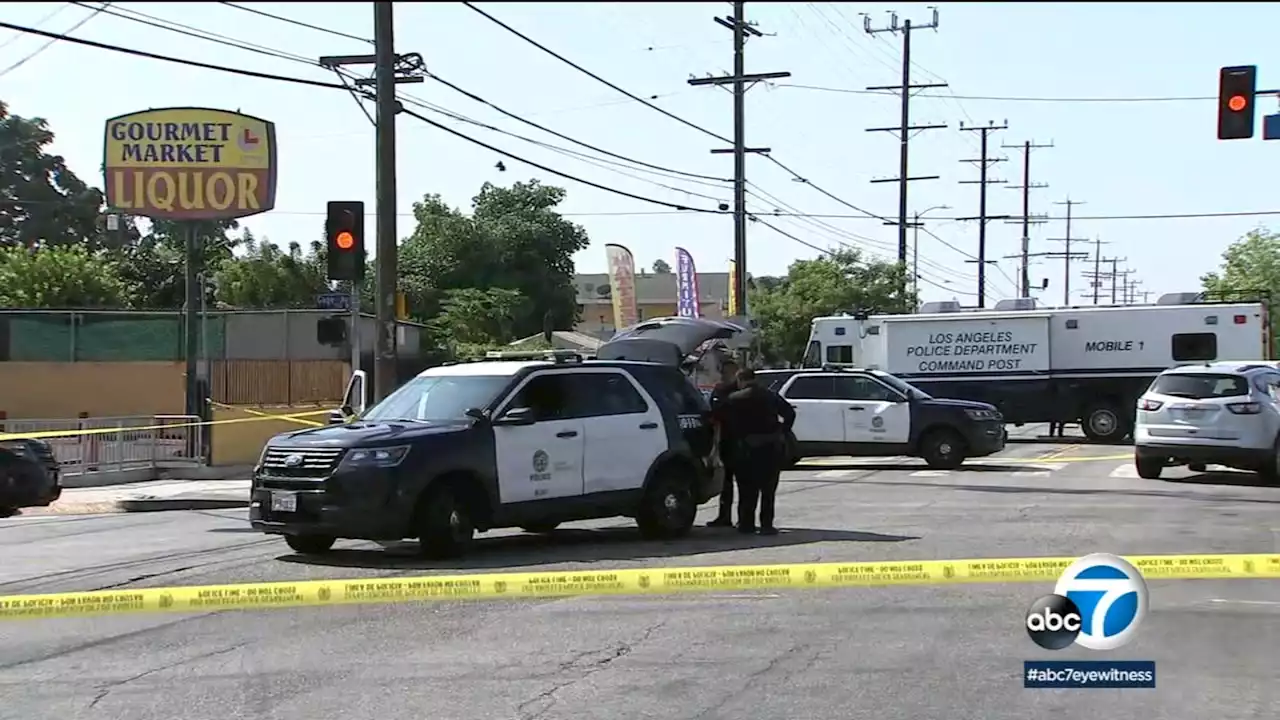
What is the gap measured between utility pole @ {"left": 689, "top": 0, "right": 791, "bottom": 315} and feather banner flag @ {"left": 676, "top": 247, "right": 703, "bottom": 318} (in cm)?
572

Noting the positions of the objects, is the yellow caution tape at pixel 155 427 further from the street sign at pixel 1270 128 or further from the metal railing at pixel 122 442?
the street sign at pixel 1270 128

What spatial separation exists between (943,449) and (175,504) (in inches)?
483

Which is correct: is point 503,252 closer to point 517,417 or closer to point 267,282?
point 267,282

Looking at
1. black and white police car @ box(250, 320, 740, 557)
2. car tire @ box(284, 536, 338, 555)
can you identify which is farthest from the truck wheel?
car tire @ box(284, 536, 338, 555)

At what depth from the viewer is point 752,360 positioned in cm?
A: 3559

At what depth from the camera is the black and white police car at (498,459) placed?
11.2 m

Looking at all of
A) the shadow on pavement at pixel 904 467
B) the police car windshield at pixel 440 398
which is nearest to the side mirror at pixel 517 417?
the police car windshield at pixel 440 398

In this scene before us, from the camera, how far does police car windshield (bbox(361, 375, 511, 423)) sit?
12148 mm

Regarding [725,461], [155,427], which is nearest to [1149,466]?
[725,461]

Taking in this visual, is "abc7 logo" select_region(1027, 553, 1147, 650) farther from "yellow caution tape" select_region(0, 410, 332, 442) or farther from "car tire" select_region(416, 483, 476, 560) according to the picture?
"yellow caution tape" select_region(0, 410, 332, 442)

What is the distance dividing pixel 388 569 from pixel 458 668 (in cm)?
367

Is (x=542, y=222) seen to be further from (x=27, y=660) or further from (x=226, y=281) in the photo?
(x=27, y=660)

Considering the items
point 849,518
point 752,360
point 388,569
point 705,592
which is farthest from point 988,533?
point 752,360

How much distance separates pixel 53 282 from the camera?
48094mm
